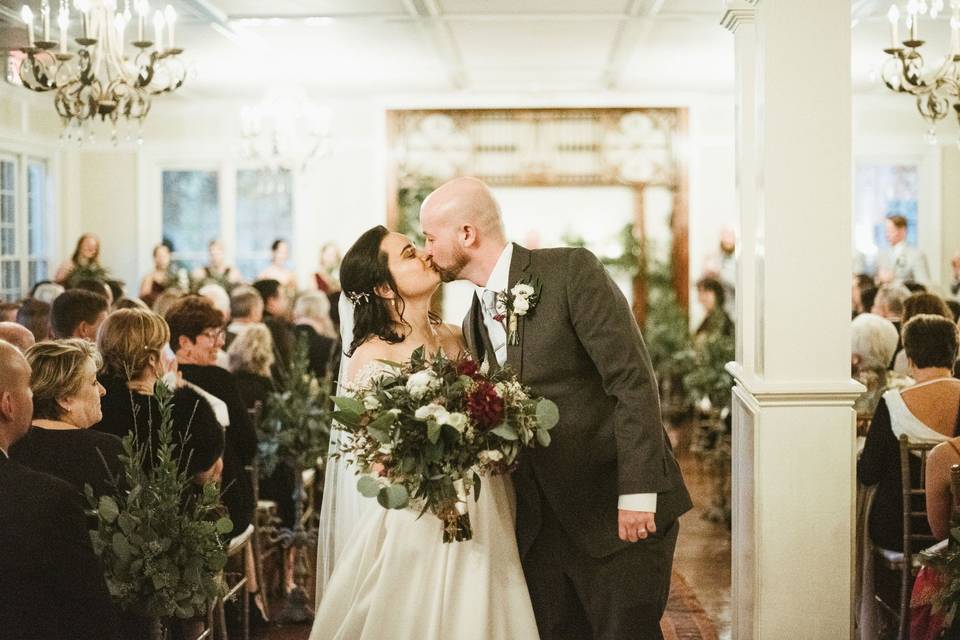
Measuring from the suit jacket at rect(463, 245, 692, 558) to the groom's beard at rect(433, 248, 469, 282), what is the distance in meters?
0.15

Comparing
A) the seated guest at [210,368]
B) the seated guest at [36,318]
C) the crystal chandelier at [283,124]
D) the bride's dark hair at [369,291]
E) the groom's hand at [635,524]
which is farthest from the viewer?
the crystal chandelier at [283,124]

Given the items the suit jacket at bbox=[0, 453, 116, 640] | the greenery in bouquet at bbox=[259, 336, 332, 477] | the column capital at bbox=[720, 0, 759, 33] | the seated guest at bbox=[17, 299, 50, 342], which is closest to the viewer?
the suit jacket at bbox=[0, 453, 116, 640]

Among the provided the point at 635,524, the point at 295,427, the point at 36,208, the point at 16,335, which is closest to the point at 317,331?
the point at 295,427

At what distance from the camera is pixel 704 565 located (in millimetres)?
6375

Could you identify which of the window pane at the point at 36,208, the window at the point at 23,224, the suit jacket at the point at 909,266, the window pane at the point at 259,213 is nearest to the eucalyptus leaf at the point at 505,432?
the suit jacket at the point at 909,266

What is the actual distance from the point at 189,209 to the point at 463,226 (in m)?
11.3

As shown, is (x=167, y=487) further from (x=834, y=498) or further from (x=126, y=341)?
(x=834, y=498)

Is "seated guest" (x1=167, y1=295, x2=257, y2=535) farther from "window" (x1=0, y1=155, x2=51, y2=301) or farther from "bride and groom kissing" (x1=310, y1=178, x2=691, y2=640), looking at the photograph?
"window" (x1=0, y1=155, x2=51, y2=301)

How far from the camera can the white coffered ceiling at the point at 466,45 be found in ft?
27.4

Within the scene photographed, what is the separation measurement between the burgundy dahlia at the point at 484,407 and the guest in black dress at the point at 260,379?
3034 millimetres

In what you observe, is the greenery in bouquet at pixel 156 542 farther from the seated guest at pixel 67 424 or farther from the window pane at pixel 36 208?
the window pane at pixel 36 208

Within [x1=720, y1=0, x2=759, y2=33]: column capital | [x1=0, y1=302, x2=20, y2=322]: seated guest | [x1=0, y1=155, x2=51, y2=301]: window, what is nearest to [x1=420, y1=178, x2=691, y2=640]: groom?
[x1=720, y1=0, x2=759, y2=33]: column capital

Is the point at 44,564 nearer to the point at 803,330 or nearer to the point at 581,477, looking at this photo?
the point at 581,477

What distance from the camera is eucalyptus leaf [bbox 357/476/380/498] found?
2867 millimetres
